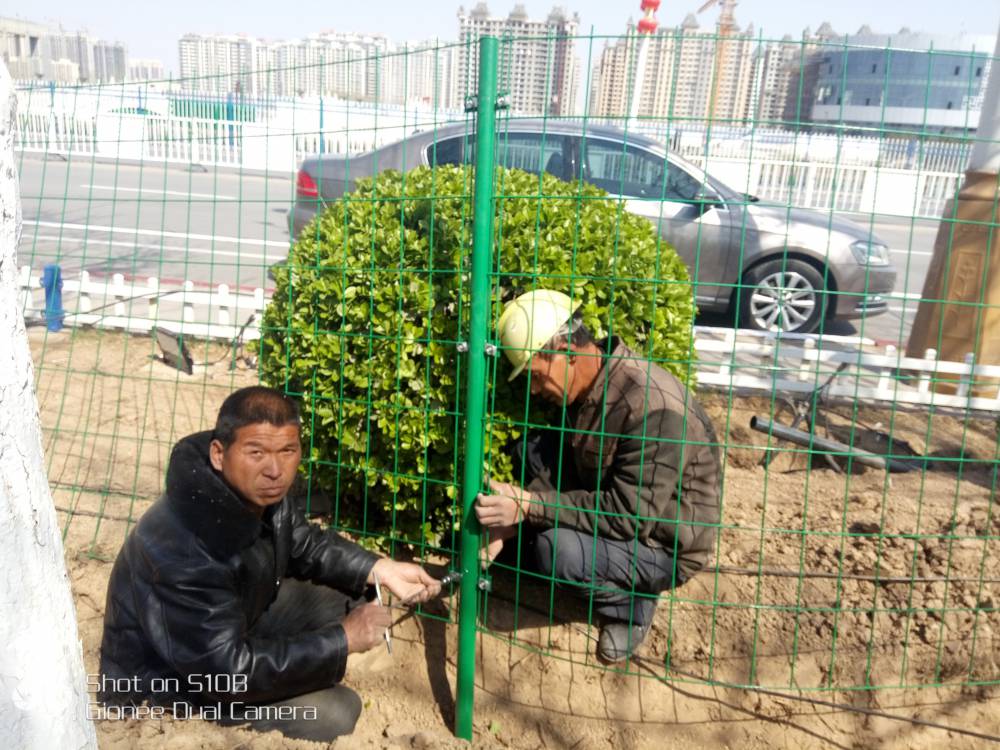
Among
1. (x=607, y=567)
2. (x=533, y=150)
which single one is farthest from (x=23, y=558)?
(x=533, y=150)

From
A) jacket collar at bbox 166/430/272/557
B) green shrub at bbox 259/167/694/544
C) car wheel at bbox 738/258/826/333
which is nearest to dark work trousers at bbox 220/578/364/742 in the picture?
green shrub at bbox 259/167/694/544

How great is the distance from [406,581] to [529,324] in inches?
41.6

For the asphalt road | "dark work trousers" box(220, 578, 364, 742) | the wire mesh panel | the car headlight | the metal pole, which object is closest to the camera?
"dark work trousers" box(220, 578, 364, 742)

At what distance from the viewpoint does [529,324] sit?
286cm

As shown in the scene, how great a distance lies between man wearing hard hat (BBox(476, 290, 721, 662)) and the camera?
291cm

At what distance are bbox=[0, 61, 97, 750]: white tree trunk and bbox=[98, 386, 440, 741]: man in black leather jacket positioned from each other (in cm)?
97

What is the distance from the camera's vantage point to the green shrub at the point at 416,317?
10.4 feet

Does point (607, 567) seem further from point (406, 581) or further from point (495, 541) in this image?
point (406, 581)

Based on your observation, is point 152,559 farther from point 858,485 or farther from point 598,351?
point 858,485

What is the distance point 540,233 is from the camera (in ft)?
10.5

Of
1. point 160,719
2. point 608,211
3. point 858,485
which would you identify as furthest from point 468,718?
point 858,485

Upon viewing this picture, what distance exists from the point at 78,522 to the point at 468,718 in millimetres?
2244

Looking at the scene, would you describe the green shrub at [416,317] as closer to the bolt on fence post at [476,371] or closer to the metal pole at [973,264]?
the bolt on fence post at [476,371]

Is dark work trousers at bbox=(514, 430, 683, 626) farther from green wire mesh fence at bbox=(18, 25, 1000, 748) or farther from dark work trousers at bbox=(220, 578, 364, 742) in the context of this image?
dark work trousers at bbox=(220, 578, 364, 742)
